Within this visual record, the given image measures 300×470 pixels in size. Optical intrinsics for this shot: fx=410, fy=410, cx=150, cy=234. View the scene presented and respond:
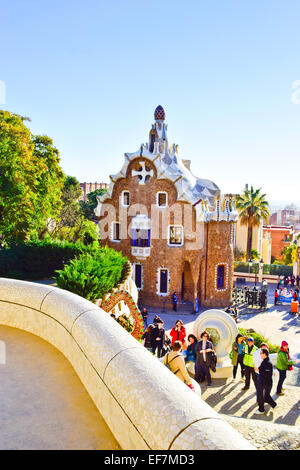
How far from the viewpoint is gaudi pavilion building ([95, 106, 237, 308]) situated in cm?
2623

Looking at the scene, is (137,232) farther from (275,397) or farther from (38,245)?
(275,397)

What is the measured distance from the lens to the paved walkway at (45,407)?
3531 mm

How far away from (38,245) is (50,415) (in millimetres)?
13648

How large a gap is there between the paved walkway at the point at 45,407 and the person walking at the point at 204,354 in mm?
4768

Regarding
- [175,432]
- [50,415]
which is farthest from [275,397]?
[175,432]

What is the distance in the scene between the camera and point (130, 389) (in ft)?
10.7

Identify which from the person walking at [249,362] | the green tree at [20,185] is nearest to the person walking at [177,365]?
the person walking at [249,362]

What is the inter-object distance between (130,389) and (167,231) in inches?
920

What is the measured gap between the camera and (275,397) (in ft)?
32.4

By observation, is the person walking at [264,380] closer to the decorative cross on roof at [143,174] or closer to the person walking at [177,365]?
the person walking at [177,365]

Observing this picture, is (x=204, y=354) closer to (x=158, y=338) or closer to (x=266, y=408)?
(x=158, y=338)

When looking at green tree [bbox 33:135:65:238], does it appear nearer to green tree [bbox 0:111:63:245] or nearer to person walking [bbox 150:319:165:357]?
green tree [bbox 0:111:63:245]

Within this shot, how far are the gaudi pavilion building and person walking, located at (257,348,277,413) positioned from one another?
58.2 feet
